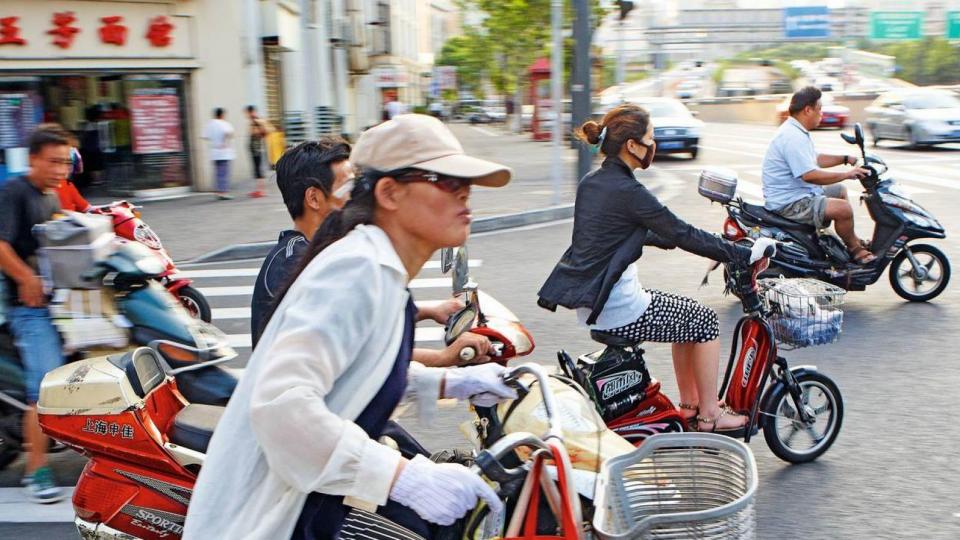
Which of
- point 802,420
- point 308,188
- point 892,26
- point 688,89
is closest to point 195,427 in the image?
point 308,188

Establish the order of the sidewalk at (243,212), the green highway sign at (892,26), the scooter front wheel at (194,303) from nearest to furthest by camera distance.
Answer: the scooter front wheel at (194,303) < the sidewalk at (243,212) < the green highway sign at (892,26)

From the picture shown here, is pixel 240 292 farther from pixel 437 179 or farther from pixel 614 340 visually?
pixel 437 179

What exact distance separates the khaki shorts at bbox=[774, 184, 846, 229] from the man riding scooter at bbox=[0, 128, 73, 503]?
215 inches

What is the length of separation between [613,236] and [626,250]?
0.09 meters

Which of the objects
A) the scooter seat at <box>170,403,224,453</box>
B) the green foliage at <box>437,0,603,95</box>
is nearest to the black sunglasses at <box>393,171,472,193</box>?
the scooter seat at <box>170,403,224,453</box>

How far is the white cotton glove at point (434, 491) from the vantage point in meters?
1.82

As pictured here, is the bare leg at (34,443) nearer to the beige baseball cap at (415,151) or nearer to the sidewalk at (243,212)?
the beige baseball cap at (415,151)

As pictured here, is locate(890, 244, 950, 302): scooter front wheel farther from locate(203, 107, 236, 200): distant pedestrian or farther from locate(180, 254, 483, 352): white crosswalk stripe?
locate(203, 107, 236, 200): distant pedestrian

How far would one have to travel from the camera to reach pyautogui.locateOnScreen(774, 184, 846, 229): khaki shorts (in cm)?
775

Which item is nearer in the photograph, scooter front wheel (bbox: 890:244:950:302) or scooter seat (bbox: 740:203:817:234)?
scooter seat (bbox: 740:203:817:234)

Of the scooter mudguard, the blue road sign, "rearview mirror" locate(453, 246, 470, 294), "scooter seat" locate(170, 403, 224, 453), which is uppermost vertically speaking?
the blue road sign

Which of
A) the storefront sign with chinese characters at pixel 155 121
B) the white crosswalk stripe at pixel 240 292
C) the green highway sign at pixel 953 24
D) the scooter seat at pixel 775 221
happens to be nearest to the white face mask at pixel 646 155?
the white crosswalk stripe at pixel 240 292

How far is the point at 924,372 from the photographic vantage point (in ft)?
20.7

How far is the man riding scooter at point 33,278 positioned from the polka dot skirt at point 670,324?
8.88 ft
